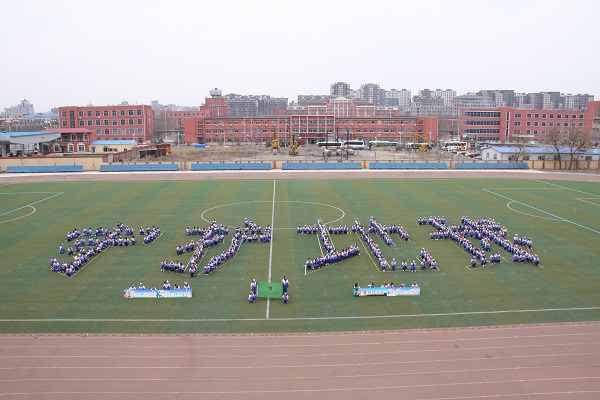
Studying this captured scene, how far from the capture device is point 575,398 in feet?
62.3

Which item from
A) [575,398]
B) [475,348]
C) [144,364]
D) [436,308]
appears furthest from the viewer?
[436,308]

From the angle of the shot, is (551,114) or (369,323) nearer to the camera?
(369,323)

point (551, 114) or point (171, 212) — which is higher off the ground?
point (551, 114)

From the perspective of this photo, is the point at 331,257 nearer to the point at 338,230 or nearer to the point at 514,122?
the point at 338,230

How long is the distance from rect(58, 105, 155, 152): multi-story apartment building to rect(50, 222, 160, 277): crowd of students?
299 ft

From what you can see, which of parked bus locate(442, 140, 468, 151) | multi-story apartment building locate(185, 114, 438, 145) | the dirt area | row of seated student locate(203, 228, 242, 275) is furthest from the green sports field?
multi-story apartment building locate(185, 114, 438, 145)

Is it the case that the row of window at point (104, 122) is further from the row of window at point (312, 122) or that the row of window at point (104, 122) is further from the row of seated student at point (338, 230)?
the row of seated student at point (338, 230)

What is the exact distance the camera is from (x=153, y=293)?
95.2ft

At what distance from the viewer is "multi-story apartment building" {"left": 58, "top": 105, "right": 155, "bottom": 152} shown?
130 meters

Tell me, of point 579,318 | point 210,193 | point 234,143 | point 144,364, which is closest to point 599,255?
point 579,318

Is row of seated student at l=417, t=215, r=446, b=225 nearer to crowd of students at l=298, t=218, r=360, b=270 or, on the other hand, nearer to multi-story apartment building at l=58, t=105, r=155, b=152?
crowd of students at l=298, t=218, r=360, b=270

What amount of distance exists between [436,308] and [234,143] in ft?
410

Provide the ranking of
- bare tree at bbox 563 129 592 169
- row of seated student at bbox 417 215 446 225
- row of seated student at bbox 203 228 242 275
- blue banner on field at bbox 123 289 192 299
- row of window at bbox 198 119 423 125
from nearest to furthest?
blue banner on field at bbox 123 289 192 299 → row of seated student at bbox 203 228 242 275 → row of seated student at bbox 417 215 446 225 → bare tree at bbox 563 129 592 169 → row of window at bbox 198 119 423 125

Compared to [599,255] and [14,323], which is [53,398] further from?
[599,255]
